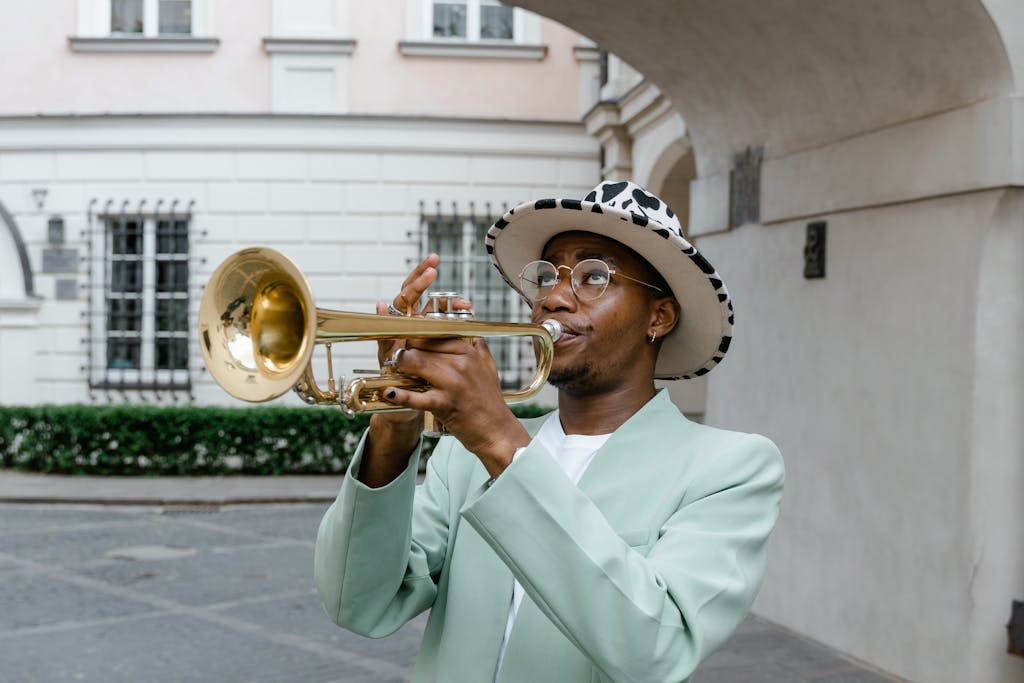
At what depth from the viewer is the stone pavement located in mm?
5391

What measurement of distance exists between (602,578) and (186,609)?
546 cm

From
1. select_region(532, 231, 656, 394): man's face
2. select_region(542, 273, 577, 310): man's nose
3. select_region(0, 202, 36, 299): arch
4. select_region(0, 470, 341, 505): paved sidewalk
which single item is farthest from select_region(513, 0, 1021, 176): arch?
select_region(0, 202, 36, 299): arch

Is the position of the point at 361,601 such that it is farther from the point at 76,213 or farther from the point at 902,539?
the point at 76,213

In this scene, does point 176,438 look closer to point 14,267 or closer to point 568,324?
point 14,267

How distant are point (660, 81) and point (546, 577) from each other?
5088 millimetres

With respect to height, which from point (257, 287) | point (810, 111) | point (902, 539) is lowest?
point (902, 539)

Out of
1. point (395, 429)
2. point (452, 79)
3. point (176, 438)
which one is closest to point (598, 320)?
point (395, 429)

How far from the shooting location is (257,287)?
5.78 ft

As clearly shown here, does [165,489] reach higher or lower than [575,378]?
lower

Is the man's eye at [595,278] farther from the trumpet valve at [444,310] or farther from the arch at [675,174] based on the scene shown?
the arch at [675,174]

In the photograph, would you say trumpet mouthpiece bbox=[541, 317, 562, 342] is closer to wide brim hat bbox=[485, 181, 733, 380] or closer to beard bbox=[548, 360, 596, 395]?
beard bbox=[548, 360, 596, 395]

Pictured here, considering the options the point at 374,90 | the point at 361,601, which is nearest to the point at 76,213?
the point at 374,90

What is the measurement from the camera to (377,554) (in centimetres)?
200

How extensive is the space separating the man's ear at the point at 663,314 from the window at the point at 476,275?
10.6 metres
